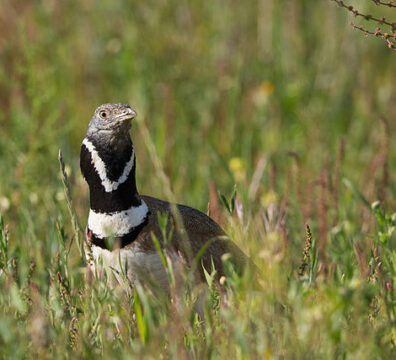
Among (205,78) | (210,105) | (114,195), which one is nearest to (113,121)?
(114,195)

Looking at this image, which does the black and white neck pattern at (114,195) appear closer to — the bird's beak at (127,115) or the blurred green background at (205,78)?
the bird's beak at (127,115)

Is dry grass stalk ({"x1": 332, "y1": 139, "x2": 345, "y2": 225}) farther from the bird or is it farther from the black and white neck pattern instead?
the black and white neck pattern

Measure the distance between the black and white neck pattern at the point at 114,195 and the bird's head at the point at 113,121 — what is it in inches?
2.6

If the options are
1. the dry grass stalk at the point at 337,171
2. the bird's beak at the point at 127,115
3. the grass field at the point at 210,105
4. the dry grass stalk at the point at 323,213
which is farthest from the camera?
the grass field at the point at 210,105

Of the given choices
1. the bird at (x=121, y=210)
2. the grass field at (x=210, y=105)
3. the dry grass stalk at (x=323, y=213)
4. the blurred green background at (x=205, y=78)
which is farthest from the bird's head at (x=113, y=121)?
the blurred green background at (x=205, y=78)

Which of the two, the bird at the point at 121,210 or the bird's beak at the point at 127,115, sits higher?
the bird's beak at the point at 127,115

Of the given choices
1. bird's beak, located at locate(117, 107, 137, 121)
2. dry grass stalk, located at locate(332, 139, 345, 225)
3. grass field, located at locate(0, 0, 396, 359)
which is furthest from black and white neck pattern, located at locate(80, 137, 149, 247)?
dry grass stalk, located at locate(332, 139, 345, 225)

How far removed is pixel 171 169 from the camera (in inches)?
224

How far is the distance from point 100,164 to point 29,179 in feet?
5.05

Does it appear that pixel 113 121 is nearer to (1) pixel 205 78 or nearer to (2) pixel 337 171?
(2) pixel 337 171

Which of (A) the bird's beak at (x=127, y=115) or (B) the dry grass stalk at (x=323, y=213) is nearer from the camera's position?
(A) the bird's beak at (x=127, y=115)

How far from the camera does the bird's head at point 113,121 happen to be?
348 cm

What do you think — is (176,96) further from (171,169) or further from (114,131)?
(114,131)

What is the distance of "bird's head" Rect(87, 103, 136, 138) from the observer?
3.48 m
